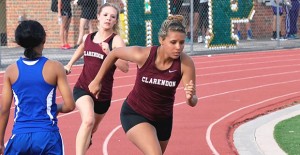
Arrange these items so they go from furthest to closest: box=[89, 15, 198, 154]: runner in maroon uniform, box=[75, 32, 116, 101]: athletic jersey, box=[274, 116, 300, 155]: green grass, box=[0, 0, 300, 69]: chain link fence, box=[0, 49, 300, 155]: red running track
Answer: box=[0, 0, 300, 69]: chain link fence
box=[0, 49, 300, 155]: red running track
box=[274, 116, 300, 155]: green grass
box=[75, 32, 116, 101]: athletic jersey
box=[89, 15, 198, 154]: runner in maroon uniform

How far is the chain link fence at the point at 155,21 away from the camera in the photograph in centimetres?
2308

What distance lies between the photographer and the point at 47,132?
6.11m

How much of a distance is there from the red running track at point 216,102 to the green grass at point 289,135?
628 millimetres

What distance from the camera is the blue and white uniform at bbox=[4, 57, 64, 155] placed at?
19.9 ft

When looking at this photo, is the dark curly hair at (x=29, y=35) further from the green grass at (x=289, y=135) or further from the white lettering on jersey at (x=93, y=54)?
the green grass at (x=289, y=135)

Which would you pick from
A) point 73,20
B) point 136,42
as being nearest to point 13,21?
point 73,20

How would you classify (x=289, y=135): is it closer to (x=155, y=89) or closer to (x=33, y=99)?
(x=155, y=89)

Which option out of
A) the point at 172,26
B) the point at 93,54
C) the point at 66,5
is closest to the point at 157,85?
the point at 172,26

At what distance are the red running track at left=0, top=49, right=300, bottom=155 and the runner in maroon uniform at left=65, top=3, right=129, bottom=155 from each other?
1022mm

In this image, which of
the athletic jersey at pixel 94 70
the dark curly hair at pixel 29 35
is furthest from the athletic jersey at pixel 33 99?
the athletic jersey at pixel 94 70

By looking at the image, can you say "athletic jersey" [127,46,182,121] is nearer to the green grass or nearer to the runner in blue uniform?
the runner in blue uniform

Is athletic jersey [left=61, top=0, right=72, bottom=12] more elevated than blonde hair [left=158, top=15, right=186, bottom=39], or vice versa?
athletic jersey [left=61, top=0, right=72, bottom=12]

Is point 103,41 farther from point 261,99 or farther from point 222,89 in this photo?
point 222,89

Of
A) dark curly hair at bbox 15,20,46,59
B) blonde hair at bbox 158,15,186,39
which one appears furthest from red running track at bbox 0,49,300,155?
dark curly hair at bbox 15,20,46,59
